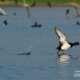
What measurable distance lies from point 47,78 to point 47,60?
4.86m

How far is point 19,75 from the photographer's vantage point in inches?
841

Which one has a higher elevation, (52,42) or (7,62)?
(7,62)

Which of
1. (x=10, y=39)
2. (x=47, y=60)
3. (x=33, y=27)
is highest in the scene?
(x=47, y=60)

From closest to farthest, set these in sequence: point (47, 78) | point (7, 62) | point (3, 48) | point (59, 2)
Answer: point (47, 78) → point (7, 62) → point (3, 48) → point (59, 2)

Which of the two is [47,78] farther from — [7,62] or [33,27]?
[33,27]

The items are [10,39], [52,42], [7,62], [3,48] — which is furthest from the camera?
[10,39]

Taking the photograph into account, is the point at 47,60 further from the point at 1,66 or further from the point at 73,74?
the point at 73,74

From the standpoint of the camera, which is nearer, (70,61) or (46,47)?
(70,61)

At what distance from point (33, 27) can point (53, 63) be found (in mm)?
25424

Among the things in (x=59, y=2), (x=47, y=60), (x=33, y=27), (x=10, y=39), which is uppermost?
(x=47, y=60)

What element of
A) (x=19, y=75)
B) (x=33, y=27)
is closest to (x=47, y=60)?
(x=19, y=75)

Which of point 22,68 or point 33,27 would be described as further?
point 33,27

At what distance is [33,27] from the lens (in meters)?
50.0

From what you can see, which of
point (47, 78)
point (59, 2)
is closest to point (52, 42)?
point (47, 78)
